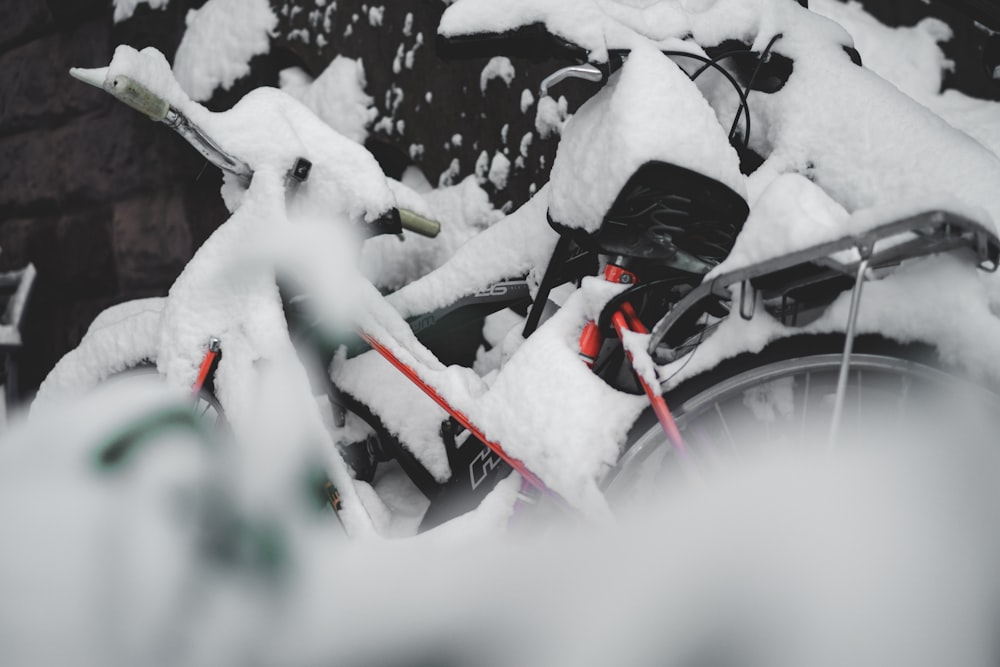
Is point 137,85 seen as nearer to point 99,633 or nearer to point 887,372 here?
point 99,633

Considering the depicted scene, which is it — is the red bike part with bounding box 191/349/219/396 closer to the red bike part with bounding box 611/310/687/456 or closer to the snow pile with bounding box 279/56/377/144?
the red bike part with bounding box 611/310/687/456

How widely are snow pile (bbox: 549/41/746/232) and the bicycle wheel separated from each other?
0.27 metres

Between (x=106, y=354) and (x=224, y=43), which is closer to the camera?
(x=106, y=354)

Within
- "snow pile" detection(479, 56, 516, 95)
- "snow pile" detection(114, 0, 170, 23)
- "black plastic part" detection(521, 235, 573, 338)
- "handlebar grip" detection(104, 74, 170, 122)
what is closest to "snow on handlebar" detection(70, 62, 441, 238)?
"handlebar grip" detection(104, 74, 170, 122)

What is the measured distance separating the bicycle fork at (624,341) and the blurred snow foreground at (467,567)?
8cm

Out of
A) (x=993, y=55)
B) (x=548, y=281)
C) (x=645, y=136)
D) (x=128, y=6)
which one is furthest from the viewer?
(x=128, y=6)

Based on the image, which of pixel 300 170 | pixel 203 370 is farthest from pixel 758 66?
pixel 203 370

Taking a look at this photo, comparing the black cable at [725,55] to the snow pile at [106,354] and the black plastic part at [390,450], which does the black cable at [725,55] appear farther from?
the snow pile at [106,354]

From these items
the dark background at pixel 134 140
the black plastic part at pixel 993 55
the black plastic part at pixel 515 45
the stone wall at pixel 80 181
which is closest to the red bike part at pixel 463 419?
the black plastic part at pixel 515 45

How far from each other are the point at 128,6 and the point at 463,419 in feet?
8.11

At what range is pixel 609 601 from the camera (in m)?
0.77

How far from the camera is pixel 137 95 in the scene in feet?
3.11

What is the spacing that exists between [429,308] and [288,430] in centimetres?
39

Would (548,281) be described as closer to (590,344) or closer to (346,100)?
(590,344)
